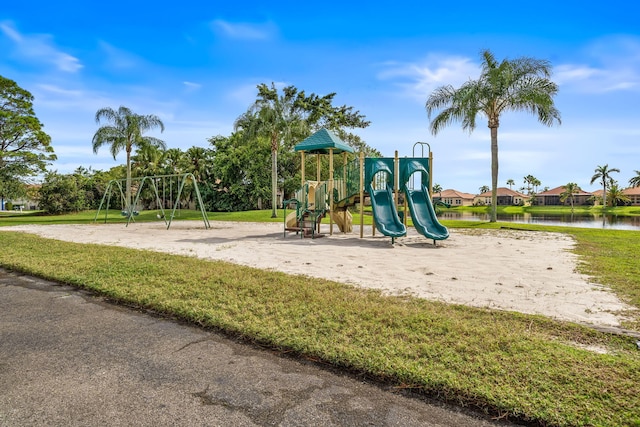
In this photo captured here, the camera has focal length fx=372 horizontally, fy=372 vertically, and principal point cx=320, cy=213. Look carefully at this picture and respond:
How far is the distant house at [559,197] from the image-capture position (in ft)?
263

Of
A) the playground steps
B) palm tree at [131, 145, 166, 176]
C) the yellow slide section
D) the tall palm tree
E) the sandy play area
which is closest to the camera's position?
the sandy play area

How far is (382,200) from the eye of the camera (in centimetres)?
1207

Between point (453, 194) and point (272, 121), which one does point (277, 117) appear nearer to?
point (272, 121)

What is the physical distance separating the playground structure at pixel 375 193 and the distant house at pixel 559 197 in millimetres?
81467

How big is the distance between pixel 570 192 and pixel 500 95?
68.6 metres

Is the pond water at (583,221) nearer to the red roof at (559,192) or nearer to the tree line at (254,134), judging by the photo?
the tree line at (254,134)

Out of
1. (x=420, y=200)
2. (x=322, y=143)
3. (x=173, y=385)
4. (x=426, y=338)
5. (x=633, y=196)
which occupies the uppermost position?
(x=322, y=143)

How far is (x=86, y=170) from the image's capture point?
67.6m

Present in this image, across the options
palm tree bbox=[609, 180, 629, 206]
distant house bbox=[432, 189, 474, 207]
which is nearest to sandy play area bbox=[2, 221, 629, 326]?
palm tree bbox=[609, 180, 629, 206]

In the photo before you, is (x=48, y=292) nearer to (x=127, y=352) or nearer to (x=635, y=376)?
(x=127, y=352)

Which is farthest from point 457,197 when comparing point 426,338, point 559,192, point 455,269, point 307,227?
point 426,338

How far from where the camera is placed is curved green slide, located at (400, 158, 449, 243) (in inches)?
425

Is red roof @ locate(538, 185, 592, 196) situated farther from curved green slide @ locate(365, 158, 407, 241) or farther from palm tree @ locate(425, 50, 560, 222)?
curved green slide @ locate(365, 158, 407, 241)

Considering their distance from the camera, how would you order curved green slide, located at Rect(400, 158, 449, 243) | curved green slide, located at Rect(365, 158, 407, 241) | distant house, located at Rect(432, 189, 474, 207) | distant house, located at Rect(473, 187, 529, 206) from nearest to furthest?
curved green slide, located at Rect(400, 158, 449, 243) < curved green slide, located at Rect(365, 158, 407, 241) < distant house, located at Rect(473, 187, 529, 206) < distant house, located at Rect(432, 189, 474, 207)
